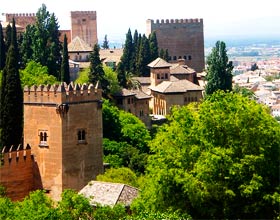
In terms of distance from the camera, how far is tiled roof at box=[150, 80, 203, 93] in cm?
6925

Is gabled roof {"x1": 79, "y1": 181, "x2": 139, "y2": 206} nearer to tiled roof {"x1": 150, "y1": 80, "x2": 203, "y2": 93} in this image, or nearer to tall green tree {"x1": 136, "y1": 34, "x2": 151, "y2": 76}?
tiled roof {"x1": 150, "y1": 80, "x2": 203, "y2": 93}

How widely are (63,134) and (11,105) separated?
6.00 meters

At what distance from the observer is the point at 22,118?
44.4m

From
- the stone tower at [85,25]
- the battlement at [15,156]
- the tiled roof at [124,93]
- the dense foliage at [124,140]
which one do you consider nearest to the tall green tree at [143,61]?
the tiled roof at [124,93]

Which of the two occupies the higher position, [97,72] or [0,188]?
[97,72]

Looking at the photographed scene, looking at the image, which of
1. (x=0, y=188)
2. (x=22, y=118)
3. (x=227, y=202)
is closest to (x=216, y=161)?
(x=227, y=202)

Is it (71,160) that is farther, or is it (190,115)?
(71,160)

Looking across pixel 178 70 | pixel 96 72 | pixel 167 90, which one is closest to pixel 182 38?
pixel 178 70

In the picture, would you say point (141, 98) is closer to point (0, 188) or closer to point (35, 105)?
point (35, 105)

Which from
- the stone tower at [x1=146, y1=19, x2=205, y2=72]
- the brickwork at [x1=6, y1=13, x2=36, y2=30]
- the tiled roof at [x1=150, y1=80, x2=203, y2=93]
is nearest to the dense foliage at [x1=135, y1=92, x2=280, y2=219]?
the tiled roof at [x1=150, y1=80, x2=203, y2=93]

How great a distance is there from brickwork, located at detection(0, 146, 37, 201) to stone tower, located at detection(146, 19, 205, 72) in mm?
56375

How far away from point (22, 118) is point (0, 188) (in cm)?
888

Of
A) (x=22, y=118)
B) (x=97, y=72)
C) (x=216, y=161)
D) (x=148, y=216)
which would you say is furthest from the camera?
(x=97, y=72)

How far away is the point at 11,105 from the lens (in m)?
44.4
